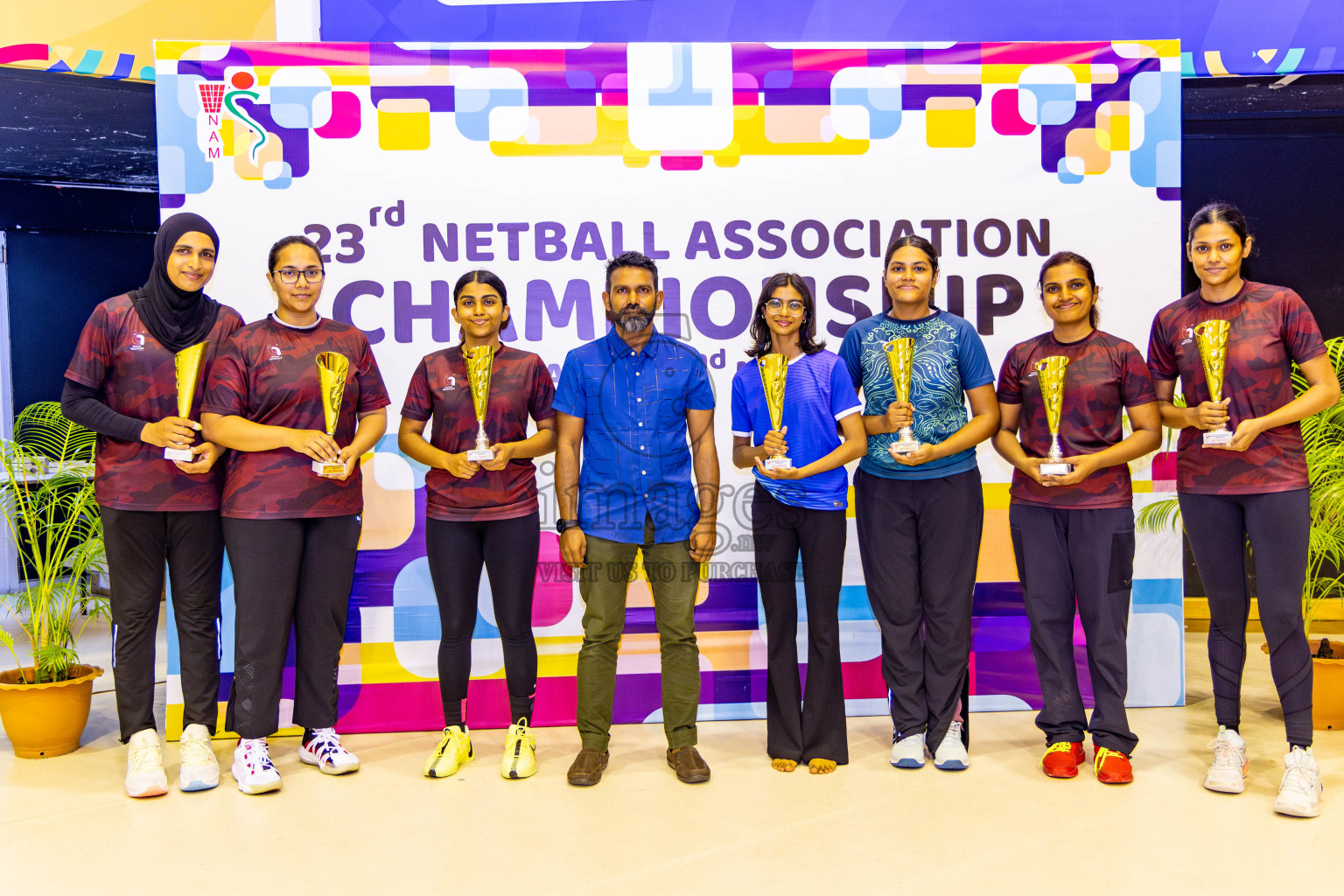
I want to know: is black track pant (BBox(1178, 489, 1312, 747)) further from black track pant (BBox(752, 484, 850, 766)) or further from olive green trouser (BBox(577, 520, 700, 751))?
olive green trouser (BBox(577, 520, 700, 751))

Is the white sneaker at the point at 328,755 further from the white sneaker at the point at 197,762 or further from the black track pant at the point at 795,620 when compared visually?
the black track pant at the point at 795,620

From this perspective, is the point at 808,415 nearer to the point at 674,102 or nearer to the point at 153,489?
the point at 674,102

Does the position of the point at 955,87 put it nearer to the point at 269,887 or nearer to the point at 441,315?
the point at 441,315

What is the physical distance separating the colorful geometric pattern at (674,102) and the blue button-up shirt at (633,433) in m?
1.19

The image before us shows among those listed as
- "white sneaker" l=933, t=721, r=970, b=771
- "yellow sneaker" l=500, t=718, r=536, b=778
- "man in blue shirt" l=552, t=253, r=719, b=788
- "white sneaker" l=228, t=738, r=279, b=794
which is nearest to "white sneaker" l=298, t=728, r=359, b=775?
"white sneaker" l=228, t=738, r=279, b=794

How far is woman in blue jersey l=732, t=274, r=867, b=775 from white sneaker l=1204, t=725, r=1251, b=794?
1.24 metres

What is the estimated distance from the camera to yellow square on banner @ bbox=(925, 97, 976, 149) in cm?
418

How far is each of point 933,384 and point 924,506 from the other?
1.45ft

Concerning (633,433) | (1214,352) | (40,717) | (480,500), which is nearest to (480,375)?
(480,500)

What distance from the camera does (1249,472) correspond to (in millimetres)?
3182

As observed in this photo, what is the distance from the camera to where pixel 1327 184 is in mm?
5652

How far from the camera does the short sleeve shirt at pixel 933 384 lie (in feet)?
11.4

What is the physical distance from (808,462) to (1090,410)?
1.00 metres

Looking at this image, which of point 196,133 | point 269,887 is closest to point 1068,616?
point 269,887
